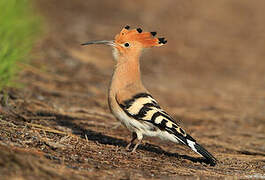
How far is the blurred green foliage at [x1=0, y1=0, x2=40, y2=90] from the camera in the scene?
4652 mm

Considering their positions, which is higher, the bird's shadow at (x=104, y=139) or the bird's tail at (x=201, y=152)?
the bird's tail at (x=201, y=152)

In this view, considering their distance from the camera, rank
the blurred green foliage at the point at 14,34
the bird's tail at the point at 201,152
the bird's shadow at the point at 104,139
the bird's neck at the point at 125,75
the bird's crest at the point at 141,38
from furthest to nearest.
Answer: the blurred green foliage at the point at 14,34 < the bird's crest at the point at 141,38 < the bird's neck at the point at 125,75 < the bird's shadow at the point at 104,139 < the bird's tail at the point at 201,152

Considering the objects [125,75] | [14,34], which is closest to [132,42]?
[125,75]

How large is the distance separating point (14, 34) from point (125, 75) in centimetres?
200

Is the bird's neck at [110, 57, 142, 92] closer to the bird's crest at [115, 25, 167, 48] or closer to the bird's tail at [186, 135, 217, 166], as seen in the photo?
the bird's crest at [115, 25, 167, 48]

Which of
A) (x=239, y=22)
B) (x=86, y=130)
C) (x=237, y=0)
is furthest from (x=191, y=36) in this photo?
(x=86, y=130)

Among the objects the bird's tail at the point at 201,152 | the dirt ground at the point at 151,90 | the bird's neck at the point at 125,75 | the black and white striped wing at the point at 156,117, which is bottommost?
the dirt ground at the point at 151,90

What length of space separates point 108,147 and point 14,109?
1136 mm

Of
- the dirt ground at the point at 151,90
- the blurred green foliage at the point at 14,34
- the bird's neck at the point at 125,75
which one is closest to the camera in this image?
the dirt ground at the point at 151,90

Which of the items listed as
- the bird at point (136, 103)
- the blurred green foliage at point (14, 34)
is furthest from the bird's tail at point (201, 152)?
the blurred green foliage at point (14, 34)

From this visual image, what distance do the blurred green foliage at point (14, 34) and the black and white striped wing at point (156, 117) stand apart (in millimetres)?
1381

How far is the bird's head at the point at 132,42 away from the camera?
4.33 metres

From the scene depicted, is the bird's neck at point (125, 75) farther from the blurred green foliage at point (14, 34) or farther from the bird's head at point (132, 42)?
the blurred green foliage at point (14, 34)

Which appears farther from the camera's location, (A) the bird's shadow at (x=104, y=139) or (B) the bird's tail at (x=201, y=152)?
(A) the bird's shadow at (x=104, y=139)
